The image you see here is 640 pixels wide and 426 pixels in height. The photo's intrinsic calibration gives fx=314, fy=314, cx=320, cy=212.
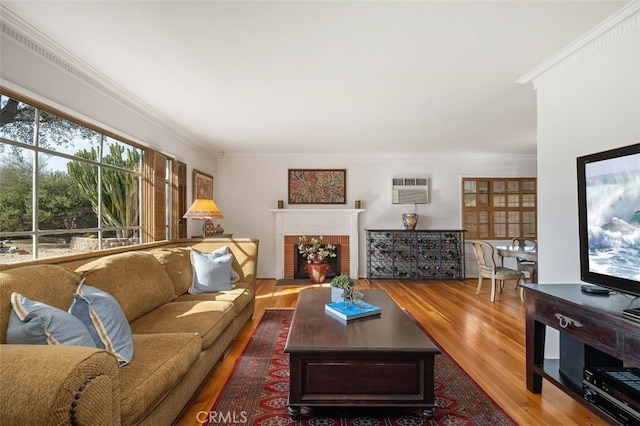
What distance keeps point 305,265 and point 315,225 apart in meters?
0.82

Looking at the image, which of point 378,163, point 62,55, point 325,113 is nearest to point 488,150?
point 378,163

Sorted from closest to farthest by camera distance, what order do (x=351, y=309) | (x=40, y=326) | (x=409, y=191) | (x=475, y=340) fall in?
(x=40, y=326) → (x=351, y=309) → (x=475, y=340) → (x=409, y=191)

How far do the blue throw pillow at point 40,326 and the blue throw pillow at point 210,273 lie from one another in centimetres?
172

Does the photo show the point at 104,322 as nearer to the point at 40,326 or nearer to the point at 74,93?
the point at 40,326

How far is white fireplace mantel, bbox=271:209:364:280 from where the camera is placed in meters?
6.13

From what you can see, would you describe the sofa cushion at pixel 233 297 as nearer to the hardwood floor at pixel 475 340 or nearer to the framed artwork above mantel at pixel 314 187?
the hardwood floor at pixel 475 340

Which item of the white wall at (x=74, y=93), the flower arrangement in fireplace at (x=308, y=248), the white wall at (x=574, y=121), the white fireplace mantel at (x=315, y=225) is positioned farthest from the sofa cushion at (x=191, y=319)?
the white fireplace mantel at (x=315, y=225)

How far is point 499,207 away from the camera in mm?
6344

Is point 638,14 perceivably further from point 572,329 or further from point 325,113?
point 325,113

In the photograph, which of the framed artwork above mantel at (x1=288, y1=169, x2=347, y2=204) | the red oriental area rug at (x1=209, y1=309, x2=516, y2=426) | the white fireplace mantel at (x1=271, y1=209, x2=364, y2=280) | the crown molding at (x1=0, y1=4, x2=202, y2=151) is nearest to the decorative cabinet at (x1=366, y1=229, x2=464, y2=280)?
the white fireplace mantel at (x1=271, y1=209, x2=364, y2=280)

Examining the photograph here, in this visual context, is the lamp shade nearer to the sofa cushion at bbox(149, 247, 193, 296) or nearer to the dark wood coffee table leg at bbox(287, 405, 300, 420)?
the sofa cushion at bbox(149, 247, 193, 296)

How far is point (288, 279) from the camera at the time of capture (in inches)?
238

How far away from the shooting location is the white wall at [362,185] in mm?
6285

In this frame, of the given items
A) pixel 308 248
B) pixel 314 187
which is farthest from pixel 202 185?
pixel 308 248
